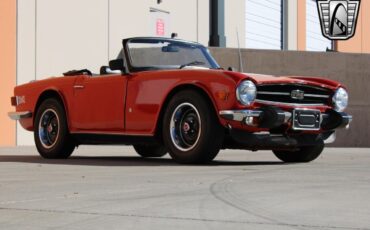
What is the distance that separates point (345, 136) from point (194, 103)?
9897 mm

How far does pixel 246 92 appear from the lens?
8.05m

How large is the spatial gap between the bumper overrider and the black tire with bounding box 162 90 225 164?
7.0 inches

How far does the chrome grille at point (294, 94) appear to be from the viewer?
8336 mm

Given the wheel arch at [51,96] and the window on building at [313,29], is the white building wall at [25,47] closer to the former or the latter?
the wheel arch at [51,96]

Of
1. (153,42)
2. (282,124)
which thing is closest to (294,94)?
(282,124)

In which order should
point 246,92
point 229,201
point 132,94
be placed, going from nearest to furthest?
point 229,201
point 246,92
point 132,94

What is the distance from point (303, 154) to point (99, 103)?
2.51m

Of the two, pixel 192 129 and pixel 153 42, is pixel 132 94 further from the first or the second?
pixel 153 42

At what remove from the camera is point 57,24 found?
16125 millimetres

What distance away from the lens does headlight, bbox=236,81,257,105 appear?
8.01 meters

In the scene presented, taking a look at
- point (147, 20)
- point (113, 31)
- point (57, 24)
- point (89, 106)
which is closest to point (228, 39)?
point (147, 20)

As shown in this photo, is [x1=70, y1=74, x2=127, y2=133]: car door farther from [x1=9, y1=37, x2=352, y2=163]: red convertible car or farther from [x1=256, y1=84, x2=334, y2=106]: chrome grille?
[x1=256, y1=84, x2=334, y2=106]: chrome grille

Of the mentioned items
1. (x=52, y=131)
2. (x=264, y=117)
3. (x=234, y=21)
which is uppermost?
(x=234, y=21)

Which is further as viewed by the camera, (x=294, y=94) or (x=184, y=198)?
(x=294, y=94)
